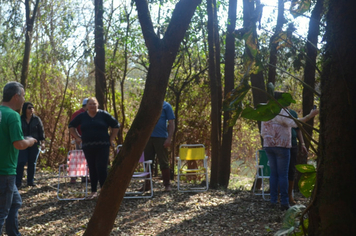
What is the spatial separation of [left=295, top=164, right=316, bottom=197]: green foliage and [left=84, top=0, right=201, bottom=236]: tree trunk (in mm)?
1574

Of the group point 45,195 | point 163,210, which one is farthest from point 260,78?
point 45,195

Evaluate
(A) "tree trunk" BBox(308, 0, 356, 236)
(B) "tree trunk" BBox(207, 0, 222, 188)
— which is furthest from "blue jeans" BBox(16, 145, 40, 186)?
(A) "tree trunk" BBox(308, 0, 356, 236)

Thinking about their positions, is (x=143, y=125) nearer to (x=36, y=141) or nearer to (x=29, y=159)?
(x=36, y=141)

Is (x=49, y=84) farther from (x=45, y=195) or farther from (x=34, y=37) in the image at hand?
(x=45, y=195)

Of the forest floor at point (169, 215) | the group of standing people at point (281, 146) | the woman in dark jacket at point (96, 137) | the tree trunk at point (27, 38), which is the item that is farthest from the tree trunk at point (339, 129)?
the tree trunk at point (27, 38)

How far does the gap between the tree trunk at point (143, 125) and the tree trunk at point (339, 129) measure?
1882 millimetres

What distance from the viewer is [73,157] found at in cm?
822

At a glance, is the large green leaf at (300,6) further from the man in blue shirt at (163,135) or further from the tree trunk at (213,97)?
the tree trunk at (213,97)

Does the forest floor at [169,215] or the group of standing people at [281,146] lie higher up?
the group of standing people at [281,146]

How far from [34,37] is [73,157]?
22.6ft

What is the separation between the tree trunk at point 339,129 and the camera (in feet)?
7.48

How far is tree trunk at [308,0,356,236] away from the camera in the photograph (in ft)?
7.48

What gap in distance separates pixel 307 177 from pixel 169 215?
3.78 m

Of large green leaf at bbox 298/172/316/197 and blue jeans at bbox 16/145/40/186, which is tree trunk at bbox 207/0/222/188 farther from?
large green leaf at bbox 298/172/316/197
